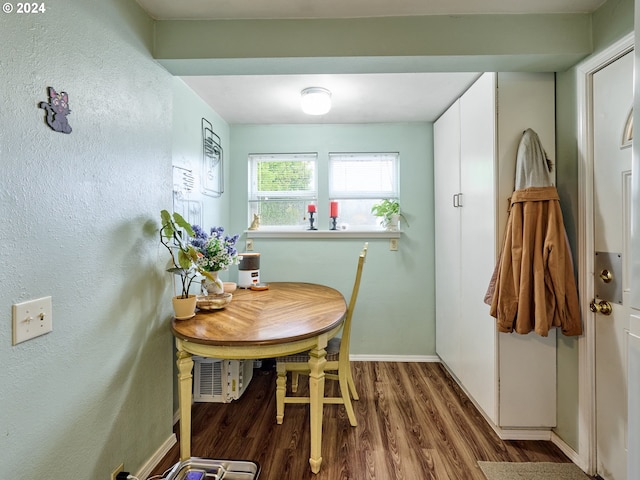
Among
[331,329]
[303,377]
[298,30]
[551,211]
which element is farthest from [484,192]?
[303,377]

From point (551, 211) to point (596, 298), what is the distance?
0.49 m

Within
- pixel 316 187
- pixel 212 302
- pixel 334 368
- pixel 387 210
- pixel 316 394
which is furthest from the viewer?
pixel 316 187

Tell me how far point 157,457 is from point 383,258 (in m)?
2.20

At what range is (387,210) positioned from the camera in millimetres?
2814

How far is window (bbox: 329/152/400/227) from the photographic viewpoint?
296cm

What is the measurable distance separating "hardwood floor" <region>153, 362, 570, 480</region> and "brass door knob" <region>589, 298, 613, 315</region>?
33.8 inches

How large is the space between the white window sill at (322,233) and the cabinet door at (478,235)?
78 cm

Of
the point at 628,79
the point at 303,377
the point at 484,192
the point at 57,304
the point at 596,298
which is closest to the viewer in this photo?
the point at 57,304

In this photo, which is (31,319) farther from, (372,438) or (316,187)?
(316,187)

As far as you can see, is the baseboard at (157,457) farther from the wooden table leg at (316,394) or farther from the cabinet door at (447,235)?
the cabinet door at (447,235)

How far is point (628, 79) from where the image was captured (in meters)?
1.32

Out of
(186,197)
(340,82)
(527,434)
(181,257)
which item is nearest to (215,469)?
(181,257)

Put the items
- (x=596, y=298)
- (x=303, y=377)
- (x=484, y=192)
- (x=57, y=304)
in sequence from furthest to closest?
1. (x=303, y=377)
2. (x=484, y=192)
3. (x=596, y=298)
4. (x=57, y=304)

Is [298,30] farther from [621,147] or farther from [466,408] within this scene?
[466,408]
